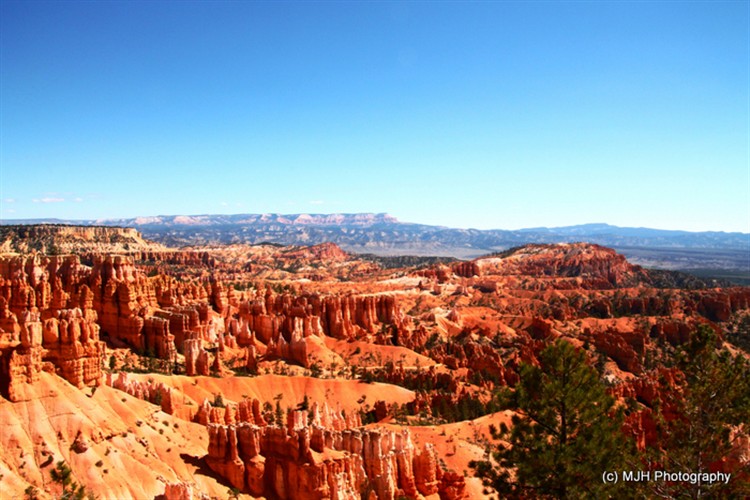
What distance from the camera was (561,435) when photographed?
21.0m

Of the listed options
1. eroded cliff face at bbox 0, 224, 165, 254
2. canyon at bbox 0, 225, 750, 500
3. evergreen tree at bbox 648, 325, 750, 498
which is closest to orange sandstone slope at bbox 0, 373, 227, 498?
canyon at bbox 0, 225, 750, 500

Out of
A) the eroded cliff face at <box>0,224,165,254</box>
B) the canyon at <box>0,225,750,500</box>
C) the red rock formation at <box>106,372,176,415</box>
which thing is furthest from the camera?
the eroded cliff face at <box>0,224,165,254</box>

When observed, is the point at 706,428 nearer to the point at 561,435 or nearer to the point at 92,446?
the point at 561,435

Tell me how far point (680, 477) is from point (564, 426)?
396 cm

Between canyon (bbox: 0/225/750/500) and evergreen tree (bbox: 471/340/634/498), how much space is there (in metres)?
1.74

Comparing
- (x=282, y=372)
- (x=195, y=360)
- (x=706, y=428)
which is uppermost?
(x=706, y=428)

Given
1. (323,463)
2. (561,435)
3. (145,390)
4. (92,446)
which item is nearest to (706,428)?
(561,435)

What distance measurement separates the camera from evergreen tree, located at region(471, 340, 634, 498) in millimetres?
19562

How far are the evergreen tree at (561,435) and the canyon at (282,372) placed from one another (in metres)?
1.74

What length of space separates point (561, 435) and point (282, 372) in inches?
1542

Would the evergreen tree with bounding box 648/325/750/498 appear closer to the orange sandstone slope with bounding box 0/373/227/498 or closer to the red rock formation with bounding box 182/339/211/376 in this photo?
the orange sandstone slope with bounding box 0/373/227/498

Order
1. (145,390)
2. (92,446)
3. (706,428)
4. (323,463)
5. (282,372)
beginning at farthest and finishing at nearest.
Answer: (282,372)
(145,390)
(323,463)
(92,446)
(706,428)

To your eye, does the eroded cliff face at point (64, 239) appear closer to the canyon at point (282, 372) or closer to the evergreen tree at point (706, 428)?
the canyon at point (282, 372)

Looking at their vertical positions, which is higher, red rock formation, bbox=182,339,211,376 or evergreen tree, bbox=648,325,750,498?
evergreen tree, bbox=648,325,750,498
